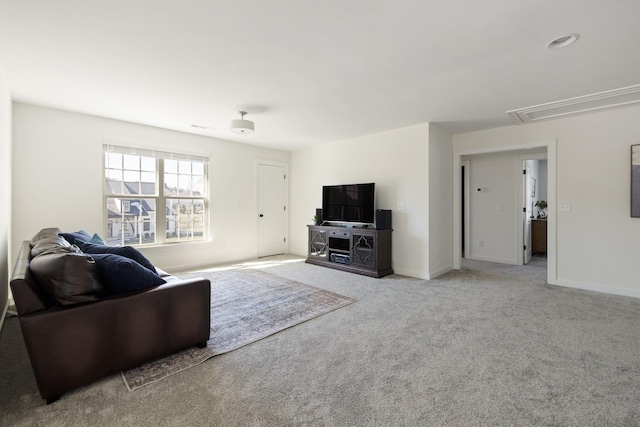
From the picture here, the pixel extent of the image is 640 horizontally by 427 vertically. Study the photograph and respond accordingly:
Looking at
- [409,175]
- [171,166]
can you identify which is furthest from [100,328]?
[409,175]

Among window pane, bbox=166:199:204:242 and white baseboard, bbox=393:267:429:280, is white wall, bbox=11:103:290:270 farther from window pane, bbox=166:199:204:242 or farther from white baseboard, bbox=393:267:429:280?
white baseboard, bbox=393:267:429:280

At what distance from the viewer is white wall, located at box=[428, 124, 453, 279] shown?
14.5ft

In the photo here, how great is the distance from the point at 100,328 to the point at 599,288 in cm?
523

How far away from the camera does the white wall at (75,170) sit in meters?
3.61

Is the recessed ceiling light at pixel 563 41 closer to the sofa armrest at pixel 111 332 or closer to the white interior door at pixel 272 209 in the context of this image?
the sofa armrest at pixel 111 332

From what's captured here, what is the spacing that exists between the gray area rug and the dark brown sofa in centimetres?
12

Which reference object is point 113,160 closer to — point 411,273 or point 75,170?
point 75,170

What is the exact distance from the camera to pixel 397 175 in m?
4.73

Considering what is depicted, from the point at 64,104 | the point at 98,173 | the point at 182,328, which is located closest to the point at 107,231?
the point at 98,173

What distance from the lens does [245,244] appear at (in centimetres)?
589

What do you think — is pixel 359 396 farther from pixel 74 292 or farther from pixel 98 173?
pixel 98 173

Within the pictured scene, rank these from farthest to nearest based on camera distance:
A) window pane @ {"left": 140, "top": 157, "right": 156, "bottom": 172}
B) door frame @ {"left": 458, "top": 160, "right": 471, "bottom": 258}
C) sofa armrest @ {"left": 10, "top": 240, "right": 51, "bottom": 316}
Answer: door frame @ {"left": 458, "top": 160, "right": 471, "bottom": 258} < window pane @ {"left": 140, "top": 157, "right": 156, "bottom": 172} < sofa armrest @ {"left": 10, "top": 240, "right": 51, "bottom": 316}

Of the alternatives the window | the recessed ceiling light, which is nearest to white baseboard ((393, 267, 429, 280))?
the recessed ceiling light

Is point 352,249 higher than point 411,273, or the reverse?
point 352,249
